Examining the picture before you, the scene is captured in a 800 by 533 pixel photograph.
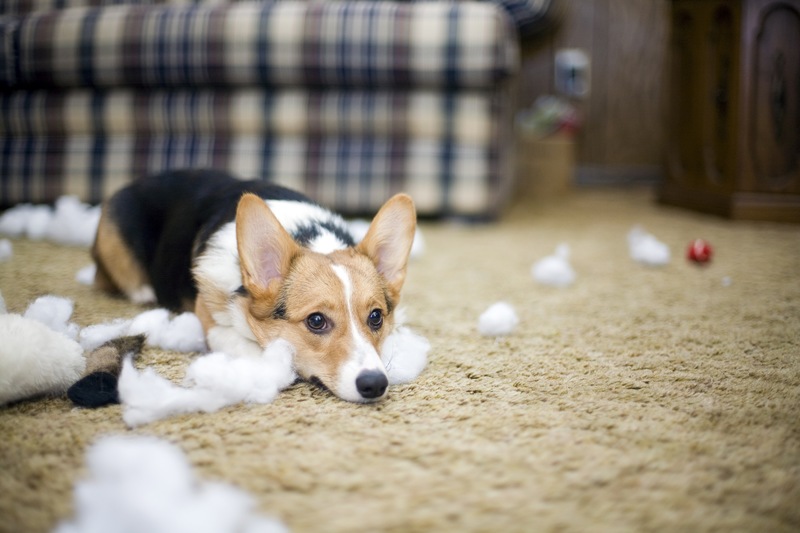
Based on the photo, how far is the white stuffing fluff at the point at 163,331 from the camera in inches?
58.9

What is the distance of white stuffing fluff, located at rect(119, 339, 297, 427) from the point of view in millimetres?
1093

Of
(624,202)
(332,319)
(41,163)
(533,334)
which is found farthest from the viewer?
(624,202)

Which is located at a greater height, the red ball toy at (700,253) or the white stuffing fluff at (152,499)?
the red ball toy at (700,253)

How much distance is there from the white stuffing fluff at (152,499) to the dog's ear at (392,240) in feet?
2.35

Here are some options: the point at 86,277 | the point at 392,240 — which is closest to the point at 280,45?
the point at 86,277

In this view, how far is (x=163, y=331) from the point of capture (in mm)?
1524

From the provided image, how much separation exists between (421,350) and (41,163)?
273 cm

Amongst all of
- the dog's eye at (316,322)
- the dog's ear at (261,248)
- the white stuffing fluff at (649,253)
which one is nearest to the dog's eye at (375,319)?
the dog's eye at (316,322)

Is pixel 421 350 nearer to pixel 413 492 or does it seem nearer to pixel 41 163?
pixel 413 492

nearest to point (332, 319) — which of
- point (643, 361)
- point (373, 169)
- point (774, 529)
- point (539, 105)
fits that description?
point (643, 361)

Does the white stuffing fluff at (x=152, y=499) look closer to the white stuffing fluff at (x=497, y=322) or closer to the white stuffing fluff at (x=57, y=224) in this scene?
the white stuffing fluff at (x=497, y=322)

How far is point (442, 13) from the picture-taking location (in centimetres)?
303

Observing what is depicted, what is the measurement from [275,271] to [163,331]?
34cm

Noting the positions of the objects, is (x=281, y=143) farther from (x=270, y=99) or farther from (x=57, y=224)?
(x=57, y=224)
